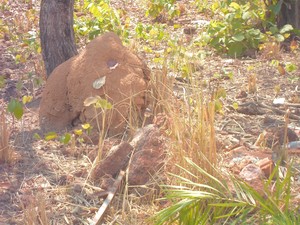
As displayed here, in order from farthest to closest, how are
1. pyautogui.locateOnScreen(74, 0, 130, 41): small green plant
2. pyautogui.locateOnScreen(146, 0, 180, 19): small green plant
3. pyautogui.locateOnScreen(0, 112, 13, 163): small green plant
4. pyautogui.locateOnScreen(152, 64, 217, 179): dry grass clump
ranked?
1. pyautogui.locateOnScreen(146, 0, 180, 19): small green plant
2. pyautogui.locateOnScreen(74, 0, 130, 41): small green plant
3. pyautogui.locateOnScreen(0, 112, 13, 163): small green plant
4. pyautogui.locateOnScreen(152, 64, 217, 179): dry grass clump

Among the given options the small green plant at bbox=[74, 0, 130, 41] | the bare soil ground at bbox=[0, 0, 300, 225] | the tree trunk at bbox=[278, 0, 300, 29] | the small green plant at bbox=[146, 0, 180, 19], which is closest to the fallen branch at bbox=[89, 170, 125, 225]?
the bare soil ground at bbox=[0, 0, 300, 225]

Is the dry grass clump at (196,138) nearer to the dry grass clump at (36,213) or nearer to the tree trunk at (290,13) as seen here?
the dry grass clump at (36,213)

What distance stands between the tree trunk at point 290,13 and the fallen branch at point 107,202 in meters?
3.90

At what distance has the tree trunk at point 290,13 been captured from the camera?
23.7ft

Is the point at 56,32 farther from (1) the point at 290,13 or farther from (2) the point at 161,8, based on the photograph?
(1) the point at 290,13

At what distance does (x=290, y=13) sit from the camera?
23.9ft

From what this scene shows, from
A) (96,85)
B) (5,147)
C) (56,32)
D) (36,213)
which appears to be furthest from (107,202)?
(56,32)

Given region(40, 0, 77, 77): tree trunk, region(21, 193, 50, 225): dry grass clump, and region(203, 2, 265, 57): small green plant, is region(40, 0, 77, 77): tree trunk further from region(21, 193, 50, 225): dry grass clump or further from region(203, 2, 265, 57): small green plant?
region(21, 193, 50, 225): dry grass clump

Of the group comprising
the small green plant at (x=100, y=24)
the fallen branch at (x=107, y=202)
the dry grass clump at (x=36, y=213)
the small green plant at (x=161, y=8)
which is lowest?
the small green plant at (x=161, y=8)

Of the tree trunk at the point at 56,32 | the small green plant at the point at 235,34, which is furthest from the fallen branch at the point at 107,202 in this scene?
the small green plant at the point at 235,34

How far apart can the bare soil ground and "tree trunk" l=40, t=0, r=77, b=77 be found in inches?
12.6

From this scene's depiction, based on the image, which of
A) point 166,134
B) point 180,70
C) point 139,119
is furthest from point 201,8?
point 166,134

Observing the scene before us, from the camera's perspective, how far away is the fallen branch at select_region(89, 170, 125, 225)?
11.9 ft

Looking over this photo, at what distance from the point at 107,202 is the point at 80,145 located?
915 millimetres
